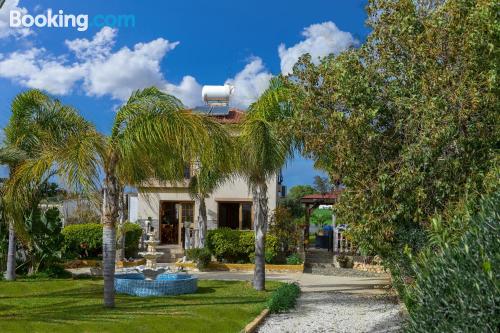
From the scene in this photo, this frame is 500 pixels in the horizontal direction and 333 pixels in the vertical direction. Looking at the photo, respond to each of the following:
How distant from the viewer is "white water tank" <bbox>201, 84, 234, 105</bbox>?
28672 mm

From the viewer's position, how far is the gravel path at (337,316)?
10.9 m

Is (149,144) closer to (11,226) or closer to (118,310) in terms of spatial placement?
(118,310)

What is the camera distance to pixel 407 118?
8.94 metres

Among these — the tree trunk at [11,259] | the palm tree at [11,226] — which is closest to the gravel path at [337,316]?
the palm tree at [11,226]

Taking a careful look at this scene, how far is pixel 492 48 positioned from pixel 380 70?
7.39ft

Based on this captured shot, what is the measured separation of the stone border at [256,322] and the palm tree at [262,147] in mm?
3496

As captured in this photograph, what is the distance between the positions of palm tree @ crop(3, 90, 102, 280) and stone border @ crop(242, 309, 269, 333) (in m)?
3.98

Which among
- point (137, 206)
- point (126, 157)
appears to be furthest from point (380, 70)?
point (137, 206)

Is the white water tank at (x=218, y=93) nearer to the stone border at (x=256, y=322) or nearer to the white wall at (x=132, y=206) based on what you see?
the white wall at (x=132, y=206)

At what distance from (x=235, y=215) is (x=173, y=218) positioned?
306 cm

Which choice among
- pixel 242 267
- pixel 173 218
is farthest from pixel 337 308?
pixel 173 218

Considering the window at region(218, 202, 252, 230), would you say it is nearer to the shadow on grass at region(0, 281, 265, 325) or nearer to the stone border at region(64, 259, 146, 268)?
the stone border at region(64, 259, 146, 268)

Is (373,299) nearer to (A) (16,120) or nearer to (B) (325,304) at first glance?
(B) (325,304)

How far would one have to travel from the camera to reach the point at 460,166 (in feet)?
28.2
